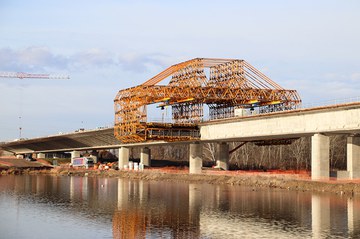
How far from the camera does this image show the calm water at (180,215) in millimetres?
42688

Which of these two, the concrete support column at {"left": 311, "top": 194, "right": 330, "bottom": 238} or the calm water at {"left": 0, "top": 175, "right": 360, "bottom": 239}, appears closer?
the calm water at {"left": 0, "top": 175, "right": 360, "bottom": 239}

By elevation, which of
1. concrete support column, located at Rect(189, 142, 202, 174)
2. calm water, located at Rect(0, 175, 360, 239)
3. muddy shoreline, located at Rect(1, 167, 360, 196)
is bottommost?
calm water, located at Rect(0, 175, 360, 239)

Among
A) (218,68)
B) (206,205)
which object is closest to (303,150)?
(218,68)

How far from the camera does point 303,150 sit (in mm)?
149375

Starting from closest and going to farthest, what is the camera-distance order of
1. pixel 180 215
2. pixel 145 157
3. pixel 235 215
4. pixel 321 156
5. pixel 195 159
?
pixel 180 215 → pixel 235 215 → pixel 321 156 → pixel 195 159 → pixel 145 157

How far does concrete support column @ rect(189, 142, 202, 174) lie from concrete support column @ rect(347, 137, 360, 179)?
121ft

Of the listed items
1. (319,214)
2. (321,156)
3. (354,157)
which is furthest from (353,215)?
(354,157)

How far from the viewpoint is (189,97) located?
116 meters

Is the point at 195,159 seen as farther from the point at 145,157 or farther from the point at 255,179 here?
the point at 145,157

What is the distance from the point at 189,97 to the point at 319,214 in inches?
2589

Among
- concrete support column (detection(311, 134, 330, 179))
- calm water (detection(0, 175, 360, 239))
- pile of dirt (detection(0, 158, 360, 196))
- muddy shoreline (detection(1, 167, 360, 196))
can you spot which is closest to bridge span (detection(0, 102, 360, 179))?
concrete support column (detection(311, 134, 330, 179))

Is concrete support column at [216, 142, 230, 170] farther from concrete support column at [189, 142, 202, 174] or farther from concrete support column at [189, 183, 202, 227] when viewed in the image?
concrete support column at [189, 183, 202, 227]

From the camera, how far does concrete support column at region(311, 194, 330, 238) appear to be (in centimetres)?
4384

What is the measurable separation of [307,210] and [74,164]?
404ft
